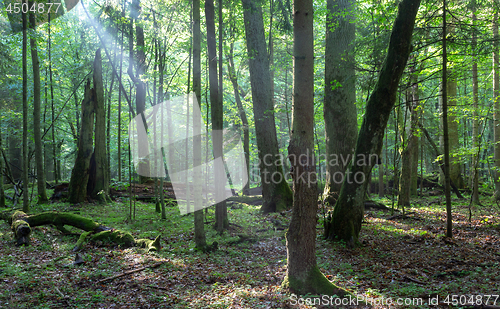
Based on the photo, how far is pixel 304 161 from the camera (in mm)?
4012

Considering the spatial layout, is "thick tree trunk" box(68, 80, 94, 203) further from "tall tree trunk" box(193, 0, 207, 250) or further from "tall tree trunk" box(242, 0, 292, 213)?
"tall tree trunk" box(193, 0, 207, 250)

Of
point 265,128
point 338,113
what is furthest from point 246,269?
point 338,113

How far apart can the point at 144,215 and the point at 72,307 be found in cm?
693

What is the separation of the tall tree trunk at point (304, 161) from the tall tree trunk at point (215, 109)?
315 centimetres

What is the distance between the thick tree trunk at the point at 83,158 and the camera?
39.6ft

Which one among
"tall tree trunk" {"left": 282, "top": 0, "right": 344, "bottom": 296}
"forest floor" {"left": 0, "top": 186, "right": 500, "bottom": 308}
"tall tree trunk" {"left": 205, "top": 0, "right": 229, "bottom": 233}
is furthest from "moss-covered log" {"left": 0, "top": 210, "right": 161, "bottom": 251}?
"tall tree trunk" {"left": 282, "top": 0, "right": 344, "bottom": 296}

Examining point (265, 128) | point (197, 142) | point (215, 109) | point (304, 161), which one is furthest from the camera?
point (265, 128)

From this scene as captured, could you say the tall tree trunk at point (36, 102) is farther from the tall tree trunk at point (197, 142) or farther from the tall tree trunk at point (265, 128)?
the tall tree trunk at point (265, 128)

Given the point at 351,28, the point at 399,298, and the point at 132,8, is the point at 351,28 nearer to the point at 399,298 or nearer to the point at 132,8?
the point at 132,8

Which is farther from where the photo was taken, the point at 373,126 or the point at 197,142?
the point at 197,142

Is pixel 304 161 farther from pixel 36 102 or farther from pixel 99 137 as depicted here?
pixel 99 137

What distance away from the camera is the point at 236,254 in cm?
657

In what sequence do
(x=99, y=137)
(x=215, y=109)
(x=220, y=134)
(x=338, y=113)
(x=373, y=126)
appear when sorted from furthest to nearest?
(x=99, y=137) < (x=338, y=113) < (x=220, y=134) < (x=215, y=109) < (x=373, y=126)

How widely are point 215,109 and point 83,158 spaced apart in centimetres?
824
